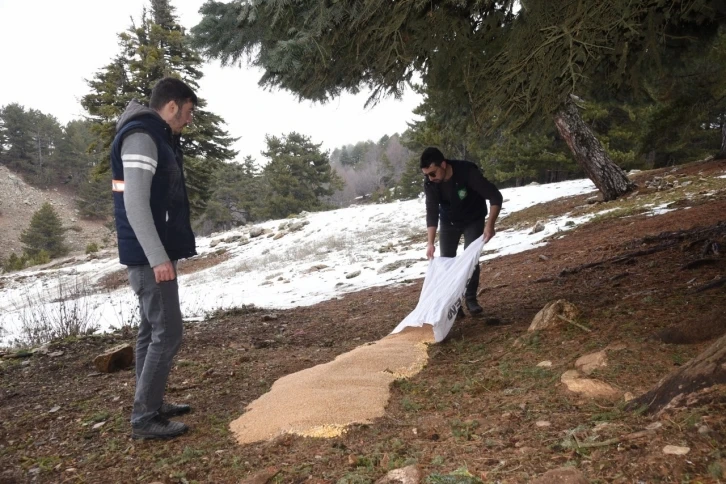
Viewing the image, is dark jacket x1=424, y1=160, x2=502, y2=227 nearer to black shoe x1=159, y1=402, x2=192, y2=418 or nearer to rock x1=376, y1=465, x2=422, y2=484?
black shoe x1=159, y1=402, x2=192, y2=418

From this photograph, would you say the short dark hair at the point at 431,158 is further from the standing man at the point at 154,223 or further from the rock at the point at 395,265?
the rock at the point at 395,265

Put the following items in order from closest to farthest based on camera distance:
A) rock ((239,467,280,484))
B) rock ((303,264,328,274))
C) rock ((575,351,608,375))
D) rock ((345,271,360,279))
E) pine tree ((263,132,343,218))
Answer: rock ((239,467,280,484)), rock ((575,351,608,375)), rock ((345,271,360,279)), rock ((303,264,328,274)), pine tree ((263,132,343,218))

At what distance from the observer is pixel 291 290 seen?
9.56 m

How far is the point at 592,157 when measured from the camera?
10633 millimetres

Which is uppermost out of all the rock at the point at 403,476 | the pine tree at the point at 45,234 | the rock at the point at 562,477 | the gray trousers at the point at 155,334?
the pine tree at the point at 45,234

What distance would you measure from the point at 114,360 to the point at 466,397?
3415 millimetres

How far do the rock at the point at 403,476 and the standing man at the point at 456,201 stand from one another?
276 centimetres

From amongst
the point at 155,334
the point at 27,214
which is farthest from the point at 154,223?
the point at 27,214

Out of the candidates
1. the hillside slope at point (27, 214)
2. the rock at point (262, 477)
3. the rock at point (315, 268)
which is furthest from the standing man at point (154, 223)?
the hillside slope at point (27, 214)

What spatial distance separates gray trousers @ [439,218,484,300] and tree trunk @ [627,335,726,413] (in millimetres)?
2702

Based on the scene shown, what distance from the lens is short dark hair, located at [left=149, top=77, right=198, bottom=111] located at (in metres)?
2.71

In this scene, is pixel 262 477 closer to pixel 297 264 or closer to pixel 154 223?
pixel 154 223

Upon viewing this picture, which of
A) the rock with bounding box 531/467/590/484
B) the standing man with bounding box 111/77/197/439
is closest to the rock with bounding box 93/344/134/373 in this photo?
the standing man with bounding box 111/77/197/439

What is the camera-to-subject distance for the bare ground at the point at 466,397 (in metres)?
1.66
